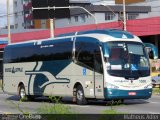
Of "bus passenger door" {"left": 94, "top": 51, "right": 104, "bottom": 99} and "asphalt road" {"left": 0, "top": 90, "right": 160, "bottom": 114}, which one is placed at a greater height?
"bus passenger door" {"left": 94, "top": 51, "right": 104, "bottom": 99}

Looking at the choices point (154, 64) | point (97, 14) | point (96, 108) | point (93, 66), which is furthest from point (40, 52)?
point (97, 14)

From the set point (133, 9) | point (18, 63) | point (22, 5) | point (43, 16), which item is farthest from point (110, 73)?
point (22, 5)

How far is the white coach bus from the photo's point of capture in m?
22.1

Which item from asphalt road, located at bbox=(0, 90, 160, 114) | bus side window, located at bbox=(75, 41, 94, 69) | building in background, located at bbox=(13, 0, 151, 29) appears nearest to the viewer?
asphalt road, located at bbox=(0, 90, 160, 114)

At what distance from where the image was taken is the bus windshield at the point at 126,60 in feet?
72.3

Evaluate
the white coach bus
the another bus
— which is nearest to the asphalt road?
the white coach bus

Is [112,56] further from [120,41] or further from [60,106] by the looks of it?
[60,106]

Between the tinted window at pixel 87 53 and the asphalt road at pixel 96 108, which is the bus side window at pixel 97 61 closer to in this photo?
the tinted window at pixel 87 53

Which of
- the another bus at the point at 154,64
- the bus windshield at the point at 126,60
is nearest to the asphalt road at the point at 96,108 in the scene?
the bus windshield at the point at 126,60

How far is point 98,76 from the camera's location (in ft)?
73.4

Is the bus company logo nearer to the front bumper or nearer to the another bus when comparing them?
the another bus

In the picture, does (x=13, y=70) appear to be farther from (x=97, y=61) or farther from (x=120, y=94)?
(x=120, y=94)

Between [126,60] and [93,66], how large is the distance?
4.75ft

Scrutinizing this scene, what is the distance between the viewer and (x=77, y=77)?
23875 mm
